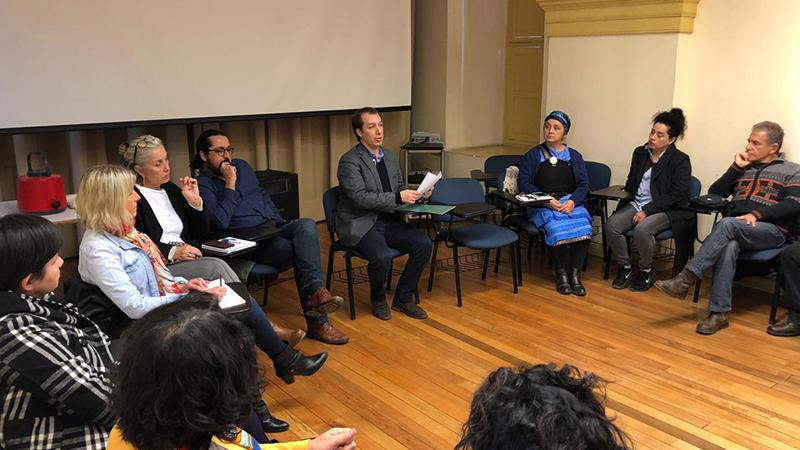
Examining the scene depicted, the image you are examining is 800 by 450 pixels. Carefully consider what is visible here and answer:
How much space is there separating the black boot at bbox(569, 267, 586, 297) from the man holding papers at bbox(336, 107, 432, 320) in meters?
1.09

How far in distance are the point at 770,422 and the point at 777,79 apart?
238cm

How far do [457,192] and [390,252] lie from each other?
75cm

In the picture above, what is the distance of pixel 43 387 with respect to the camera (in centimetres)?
156

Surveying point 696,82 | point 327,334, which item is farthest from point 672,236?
point 327,334

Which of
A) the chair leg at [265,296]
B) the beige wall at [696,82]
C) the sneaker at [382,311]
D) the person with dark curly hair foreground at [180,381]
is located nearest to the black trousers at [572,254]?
the beige wall at [696,82]

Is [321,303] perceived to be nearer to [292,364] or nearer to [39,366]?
[292,364]

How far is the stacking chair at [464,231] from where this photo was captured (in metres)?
4.07

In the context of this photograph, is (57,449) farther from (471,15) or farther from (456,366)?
(471,15)

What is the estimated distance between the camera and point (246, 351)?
1288 millimetres

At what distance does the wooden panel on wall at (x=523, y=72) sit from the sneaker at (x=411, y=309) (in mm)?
3025

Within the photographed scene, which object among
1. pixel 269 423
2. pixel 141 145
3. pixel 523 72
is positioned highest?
pixel 523 72

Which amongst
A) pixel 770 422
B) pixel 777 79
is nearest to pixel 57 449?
pixel 770 422

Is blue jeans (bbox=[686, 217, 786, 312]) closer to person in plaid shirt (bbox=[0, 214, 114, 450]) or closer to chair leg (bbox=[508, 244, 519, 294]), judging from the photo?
chair leg (bbox=[508, 244, 519, 294])

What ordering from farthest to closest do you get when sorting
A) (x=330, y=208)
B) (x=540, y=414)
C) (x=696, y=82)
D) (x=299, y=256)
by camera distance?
(x=696, y=82)
(x=330, y=208)
(x=299, y=256)
(x=540, y=414)
